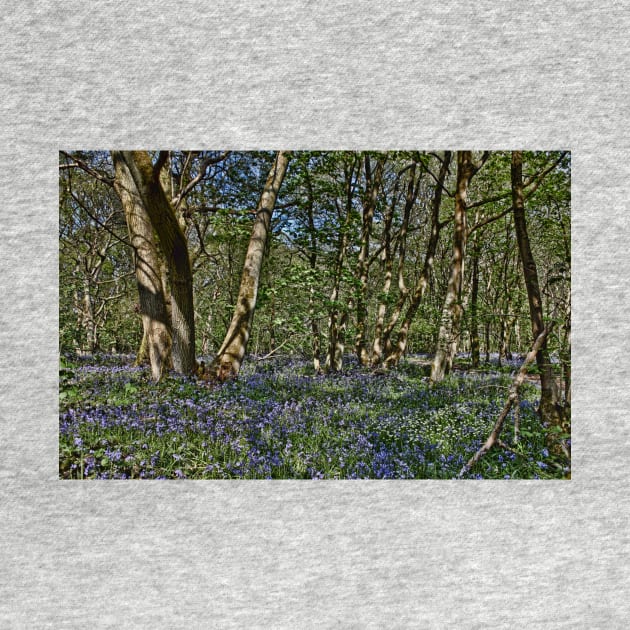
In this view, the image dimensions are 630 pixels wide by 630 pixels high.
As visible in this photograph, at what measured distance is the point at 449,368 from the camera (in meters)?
2.41

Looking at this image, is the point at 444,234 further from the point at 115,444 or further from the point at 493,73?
the point at 115,444

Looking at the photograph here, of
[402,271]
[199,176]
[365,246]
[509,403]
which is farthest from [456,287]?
[199,176]

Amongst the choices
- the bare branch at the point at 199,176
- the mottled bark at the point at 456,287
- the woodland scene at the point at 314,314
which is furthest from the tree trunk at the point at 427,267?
the bare branch at the point at 199,176

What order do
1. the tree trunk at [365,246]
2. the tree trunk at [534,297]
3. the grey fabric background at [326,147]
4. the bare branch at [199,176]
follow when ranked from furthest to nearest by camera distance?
the tree trunk at [365,246] → the bare branch at [199,176] → the tree trunk at [534,297] → the grey fabric background at [326,147]

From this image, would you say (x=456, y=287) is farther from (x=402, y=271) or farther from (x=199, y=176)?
(x=199, y=176)

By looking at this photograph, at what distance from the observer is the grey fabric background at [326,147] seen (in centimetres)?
197

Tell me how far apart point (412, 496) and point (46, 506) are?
208 centimetres

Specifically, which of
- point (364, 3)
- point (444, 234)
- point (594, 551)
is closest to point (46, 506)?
point (444, 234)

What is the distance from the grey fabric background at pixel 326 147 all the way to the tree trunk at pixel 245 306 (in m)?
0.47

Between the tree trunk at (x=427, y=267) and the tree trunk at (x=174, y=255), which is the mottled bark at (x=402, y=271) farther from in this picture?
the tree trunk at (x=174, y=255)

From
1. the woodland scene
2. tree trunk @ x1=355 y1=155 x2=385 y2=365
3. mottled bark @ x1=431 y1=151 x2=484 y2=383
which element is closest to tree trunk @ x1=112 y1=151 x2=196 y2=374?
the woodland scene

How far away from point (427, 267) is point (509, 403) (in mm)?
967

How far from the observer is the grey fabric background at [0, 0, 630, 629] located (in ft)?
6.47

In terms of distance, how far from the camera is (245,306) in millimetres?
2381
